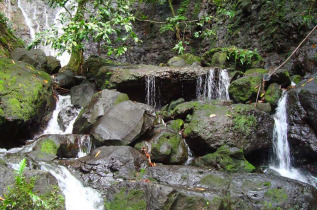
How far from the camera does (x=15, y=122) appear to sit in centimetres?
582

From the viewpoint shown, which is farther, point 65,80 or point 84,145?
point 65,80

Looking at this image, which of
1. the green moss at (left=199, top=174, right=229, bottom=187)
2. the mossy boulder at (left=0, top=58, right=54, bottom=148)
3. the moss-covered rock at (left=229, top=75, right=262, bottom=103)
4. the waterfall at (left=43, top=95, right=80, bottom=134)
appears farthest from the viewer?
the moss-covered rock at (left=229, top=75, right=262, bottom=103)

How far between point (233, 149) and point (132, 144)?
2284 millimetres

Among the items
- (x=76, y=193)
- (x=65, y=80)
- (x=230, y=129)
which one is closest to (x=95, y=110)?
(x=76, y=193)

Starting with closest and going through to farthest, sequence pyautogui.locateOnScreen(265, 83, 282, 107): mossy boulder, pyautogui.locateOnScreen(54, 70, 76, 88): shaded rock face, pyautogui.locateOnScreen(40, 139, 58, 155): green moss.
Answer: pyautogui.locateOnScreen(40, 139, 58, 155): green moss → pyautogui.locateOnScreen(265, 83, 282, 107): mossy boulder → pyautogui.locateOnScreen(54, 70, 76, 88): shaded rock face

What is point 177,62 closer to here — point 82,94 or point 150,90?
point 150,90

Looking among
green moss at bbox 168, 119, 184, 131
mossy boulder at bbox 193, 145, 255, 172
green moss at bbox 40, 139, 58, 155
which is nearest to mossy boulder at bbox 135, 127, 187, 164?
mossy boulder at bbox 193, 145, 255, 172

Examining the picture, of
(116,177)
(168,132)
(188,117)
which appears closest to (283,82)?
(188,117)

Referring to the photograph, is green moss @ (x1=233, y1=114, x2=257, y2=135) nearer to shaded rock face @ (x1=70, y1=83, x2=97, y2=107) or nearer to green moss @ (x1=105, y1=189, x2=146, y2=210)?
green moss @ (x1=105, y1=189, x2=146, y2=210)

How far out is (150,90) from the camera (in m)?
8.35

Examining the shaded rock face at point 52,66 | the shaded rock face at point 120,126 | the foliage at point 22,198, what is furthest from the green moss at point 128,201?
the shaded rock face at point 52,66

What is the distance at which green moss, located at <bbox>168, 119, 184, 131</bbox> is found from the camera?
6.88 m

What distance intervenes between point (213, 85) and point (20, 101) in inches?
224

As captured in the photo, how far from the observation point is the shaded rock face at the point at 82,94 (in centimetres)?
837
